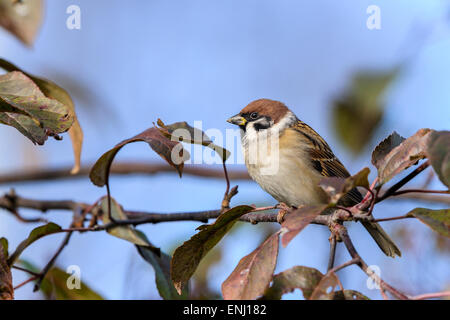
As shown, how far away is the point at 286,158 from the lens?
334cm

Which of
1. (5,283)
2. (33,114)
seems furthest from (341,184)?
(5,283)

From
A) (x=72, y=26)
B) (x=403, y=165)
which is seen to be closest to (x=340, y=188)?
(x=403, y=165)

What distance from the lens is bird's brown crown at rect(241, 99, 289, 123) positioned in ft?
11.4

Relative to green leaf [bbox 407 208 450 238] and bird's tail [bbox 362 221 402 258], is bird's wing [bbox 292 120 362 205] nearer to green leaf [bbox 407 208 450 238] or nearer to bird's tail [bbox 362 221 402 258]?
bird's tail [bbox 362 221 402 258]

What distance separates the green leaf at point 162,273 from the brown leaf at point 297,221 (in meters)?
0.94

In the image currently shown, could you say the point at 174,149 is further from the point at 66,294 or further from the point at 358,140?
the point at 358,140

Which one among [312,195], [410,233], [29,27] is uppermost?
[29,27]

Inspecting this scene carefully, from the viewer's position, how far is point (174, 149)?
1.78 metres

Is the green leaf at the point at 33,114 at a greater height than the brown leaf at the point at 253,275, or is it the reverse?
the green leaf at the point at 33,114

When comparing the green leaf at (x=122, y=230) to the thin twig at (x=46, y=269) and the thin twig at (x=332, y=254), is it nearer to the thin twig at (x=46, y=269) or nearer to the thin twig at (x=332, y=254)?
the thin twig at (x=46, y=269)

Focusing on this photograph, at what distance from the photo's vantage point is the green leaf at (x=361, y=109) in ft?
11.6

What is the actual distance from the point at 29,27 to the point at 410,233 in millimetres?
2690

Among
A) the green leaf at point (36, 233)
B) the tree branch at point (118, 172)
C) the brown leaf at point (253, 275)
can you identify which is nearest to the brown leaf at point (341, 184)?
the brown leaf at point (253, 275)

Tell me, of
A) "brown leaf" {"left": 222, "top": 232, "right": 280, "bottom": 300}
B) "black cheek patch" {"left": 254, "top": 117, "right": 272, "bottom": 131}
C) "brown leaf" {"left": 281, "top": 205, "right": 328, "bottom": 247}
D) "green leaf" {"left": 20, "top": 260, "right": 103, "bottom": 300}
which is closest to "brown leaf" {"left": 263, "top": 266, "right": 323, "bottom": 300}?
"brown leaf" {"left": 222, "top": 232, "right": 280, "bottom": 300}
